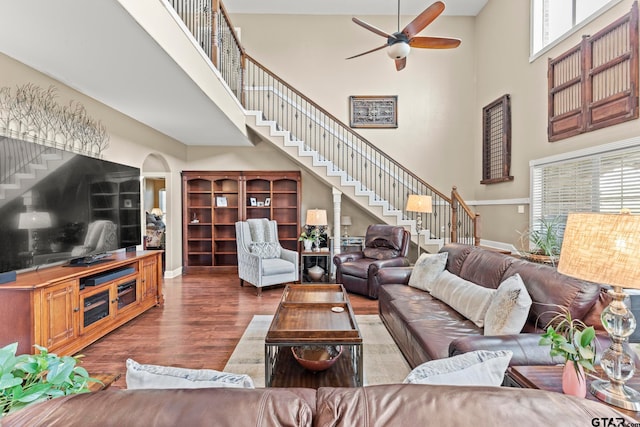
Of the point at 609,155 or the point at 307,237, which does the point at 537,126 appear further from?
the point at 307,237

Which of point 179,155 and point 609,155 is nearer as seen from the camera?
point 609,155

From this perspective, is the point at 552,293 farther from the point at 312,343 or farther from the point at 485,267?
the point at 312,343

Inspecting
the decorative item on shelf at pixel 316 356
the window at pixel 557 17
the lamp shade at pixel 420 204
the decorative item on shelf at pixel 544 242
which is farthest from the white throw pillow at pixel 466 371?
the window at pixel 557 17

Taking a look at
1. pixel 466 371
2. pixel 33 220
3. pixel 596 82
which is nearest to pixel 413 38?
pixel 596 82

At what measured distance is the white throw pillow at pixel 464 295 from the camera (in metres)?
2.21

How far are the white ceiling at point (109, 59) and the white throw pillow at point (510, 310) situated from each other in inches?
115

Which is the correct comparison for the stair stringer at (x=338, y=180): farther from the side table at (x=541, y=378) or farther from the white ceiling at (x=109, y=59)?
the side table at (x=541, y=378)

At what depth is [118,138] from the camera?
4000 millimetres

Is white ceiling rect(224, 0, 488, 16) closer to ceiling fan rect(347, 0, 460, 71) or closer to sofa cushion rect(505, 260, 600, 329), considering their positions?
ceiling fan rect(347, 0, 460, 71)

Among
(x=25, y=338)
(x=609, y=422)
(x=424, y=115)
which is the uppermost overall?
(x=424, y=115)

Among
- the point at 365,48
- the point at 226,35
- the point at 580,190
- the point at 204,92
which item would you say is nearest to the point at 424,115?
the point at 365,48

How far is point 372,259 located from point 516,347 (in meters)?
3.30

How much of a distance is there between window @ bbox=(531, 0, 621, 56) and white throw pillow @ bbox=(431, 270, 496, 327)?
3528 millimetres

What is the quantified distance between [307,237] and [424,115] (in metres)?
3.55
